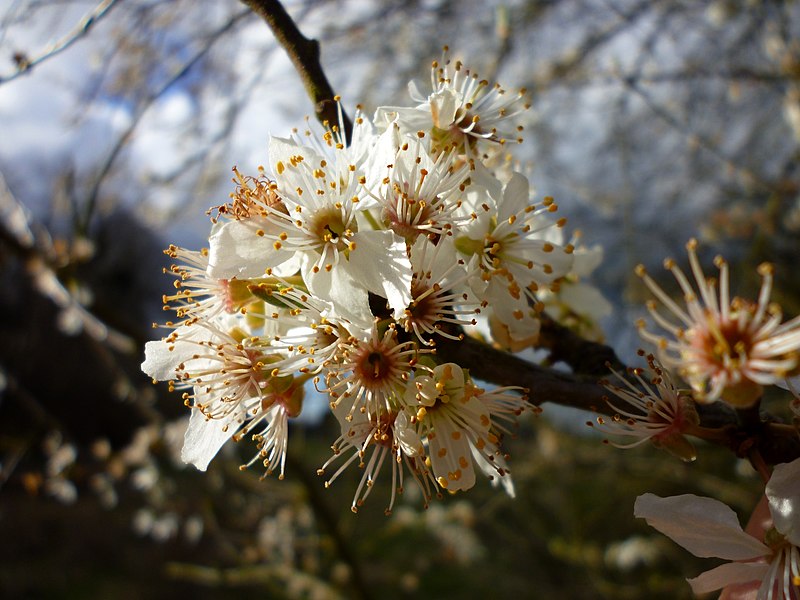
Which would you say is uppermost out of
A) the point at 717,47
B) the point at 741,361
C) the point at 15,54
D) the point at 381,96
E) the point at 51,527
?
the point at 15,54

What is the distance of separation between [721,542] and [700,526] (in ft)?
0.12

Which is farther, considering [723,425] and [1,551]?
[1,551]

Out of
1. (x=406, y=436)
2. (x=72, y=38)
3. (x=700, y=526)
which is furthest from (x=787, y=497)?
(x=72, y=38)

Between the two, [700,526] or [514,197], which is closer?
[700,526]

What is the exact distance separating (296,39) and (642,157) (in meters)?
4.27

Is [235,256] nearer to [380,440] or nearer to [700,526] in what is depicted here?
[380,440]

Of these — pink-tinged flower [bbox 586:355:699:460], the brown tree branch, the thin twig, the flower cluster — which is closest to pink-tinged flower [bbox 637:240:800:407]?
pink-tinged flower [bbox 586:355:699:460]

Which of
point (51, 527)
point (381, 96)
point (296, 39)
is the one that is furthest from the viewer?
point (51, 527)

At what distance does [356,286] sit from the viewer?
2.38 feet

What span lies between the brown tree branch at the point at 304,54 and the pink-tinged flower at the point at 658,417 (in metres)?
0.52

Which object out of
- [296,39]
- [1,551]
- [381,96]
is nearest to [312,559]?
[381,96]

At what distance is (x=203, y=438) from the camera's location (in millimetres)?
833

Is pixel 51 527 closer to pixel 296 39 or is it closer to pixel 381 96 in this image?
pixel 381 96

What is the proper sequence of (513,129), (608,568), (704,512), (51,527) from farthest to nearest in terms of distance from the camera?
(51,527) → (608,568) → (513,129) → (704,512)
